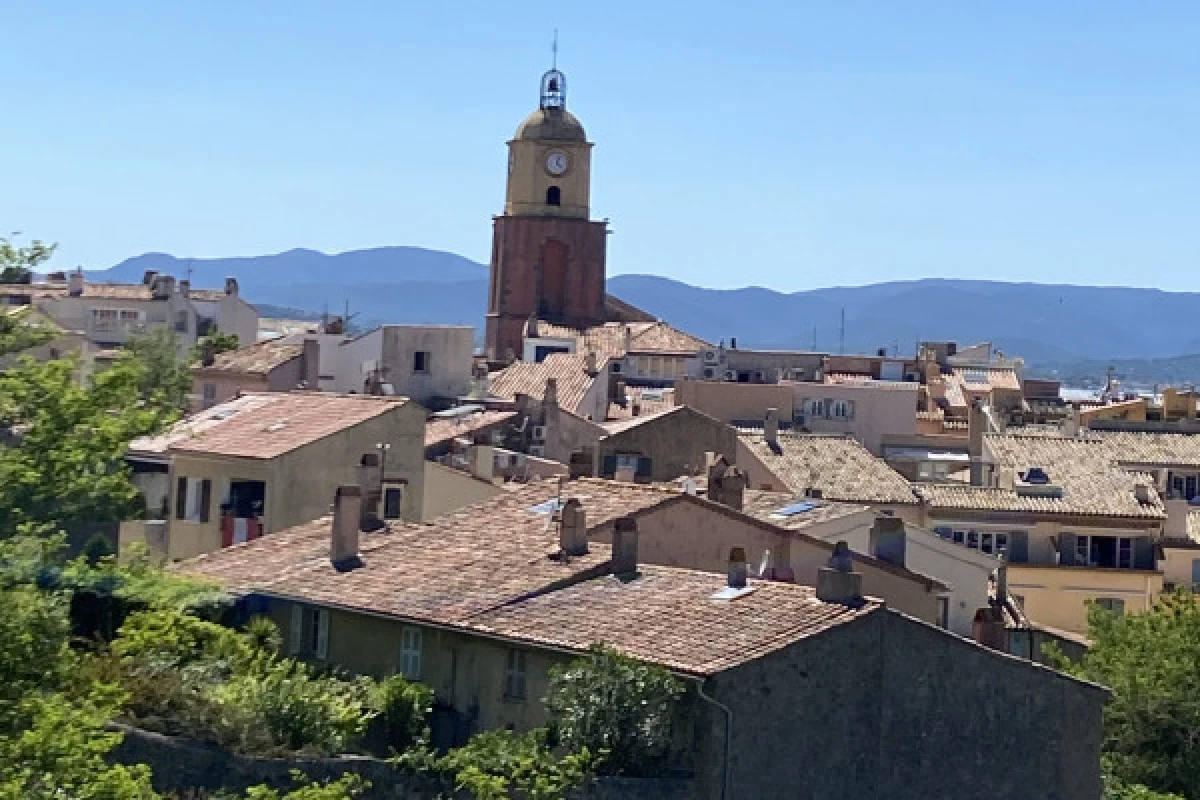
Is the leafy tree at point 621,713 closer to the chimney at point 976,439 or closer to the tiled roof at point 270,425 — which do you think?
the tiled roof at point 270,425

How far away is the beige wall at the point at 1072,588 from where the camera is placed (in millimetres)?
64188

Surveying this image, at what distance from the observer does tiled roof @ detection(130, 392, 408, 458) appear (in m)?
50.6

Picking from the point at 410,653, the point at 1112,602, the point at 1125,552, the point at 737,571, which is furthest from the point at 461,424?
the point at 737,571

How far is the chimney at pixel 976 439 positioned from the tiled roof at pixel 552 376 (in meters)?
11.5

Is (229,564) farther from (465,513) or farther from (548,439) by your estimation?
(548,439)

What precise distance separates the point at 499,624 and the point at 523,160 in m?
107

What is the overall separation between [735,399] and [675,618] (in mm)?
49662

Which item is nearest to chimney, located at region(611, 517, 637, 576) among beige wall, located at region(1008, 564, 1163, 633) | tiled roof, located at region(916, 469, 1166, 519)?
tiled roof, located at region(916, 469, 1166, 519)

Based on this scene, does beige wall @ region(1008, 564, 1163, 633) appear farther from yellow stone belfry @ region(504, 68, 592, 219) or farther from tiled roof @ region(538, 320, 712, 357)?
yellow stone belfry @ region(504, 68, 592, 219)

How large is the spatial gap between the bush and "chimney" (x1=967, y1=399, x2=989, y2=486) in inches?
1495

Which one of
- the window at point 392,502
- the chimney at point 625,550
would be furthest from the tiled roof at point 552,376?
the chimney at point 625,550

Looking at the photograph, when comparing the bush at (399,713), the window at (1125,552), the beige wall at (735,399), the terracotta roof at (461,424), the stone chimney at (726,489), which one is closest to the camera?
the bush at (399,713)

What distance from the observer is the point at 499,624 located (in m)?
35.0

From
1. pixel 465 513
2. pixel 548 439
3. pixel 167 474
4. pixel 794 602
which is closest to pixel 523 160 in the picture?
pixel 548 439
